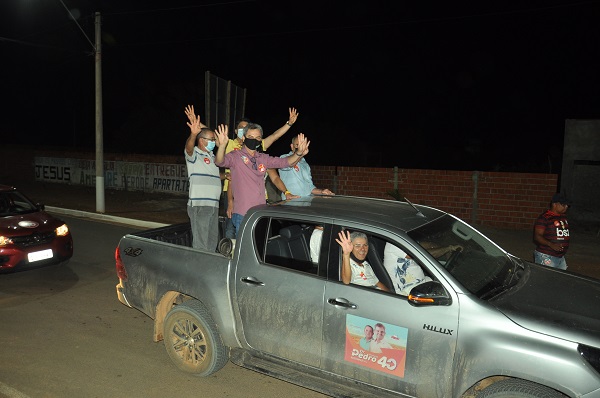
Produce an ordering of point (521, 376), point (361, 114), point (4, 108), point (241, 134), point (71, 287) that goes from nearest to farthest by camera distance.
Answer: point (521, 376) → point (241, 134) → point (71, 287) → point (361, 114) → point (4, 108)

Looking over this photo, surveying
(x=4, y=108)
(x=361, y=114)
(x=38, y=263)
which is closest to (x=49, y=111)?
(x=4, y=108)

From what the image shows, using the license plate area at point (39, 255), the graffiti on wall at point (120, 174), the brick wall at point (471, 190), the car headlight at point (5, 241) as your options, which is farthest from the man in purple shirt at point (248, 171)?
the graffiti on wall at point (120, 174)

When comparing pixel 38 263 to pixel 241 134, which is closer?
pixel 241 134

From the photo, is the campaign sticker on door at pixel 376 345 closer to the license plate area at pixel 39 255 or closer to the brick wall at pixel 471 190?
the license plate area at pixel 39 255

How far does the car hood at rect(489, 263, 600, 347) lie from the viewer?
10.3 feet

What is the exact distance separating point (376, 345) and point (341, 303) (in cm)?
39

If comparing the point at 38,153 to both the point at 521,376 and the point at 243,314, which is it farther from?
the point at 521,376

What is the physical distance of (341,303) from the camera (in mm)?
3770

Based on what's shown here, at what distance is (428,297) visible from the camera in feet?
11.2

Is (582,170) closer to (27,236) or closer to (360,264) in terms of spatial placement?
(360,264)

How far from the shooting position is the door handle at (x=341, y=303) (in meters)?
3.73

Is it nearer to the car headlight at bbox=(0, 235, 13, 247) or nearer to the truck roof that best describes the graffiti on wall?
the car headlight at bbox=(0, 235, 13, 247)

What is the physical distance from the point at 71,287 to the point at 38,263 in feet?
1.98

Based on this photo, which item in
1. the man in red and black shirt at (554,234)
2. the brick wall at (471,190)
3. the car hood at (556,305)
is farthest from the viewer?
the brick wall at (471,190)
